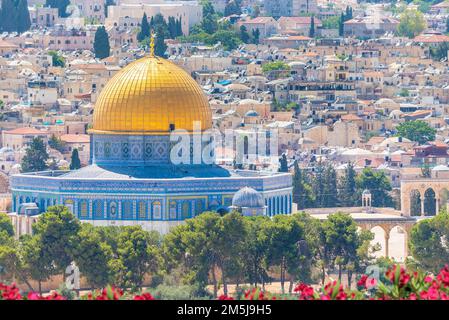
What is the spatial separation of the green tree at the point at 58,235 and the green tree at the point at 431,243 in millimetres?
7359

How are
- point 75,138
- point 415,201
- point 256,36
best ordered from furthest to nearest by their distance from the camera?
point 256,36
point 75,138
point 415,201

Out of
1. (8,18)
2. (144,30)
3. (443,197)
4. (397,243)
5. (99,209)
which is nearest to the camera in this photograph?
(99,209)

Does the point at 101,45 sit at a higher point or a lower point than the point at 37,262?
lower

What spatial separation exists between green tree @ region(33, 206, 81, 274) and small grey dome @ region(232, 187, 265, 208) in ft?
15.1

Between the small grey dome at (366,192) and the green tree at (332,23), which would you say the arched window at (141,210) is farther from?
the green tree at (332,23)

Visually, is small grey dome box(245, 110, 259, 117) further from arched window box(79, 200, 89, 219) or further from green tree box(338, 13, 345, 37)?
green tree box(338, 13, 345, 37)

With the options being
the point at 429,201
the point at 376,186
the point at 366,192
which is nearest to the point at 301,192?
the point at 366,192

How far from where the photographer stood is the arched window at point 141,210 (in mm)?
57844

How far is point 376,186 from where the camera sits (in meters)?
77.4

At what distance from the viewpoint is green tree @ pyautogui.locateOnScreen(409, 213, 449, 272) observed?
183ft

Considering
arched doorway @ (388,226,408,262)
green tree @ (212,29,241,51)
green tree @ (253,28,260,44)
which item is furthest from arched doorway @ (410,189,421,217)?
green tree @ (253,28,260,44)

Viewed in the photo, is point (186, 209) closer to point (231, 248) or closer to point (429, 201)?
point (231, 248)

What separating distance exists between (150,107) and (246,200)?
3308 millimetres
